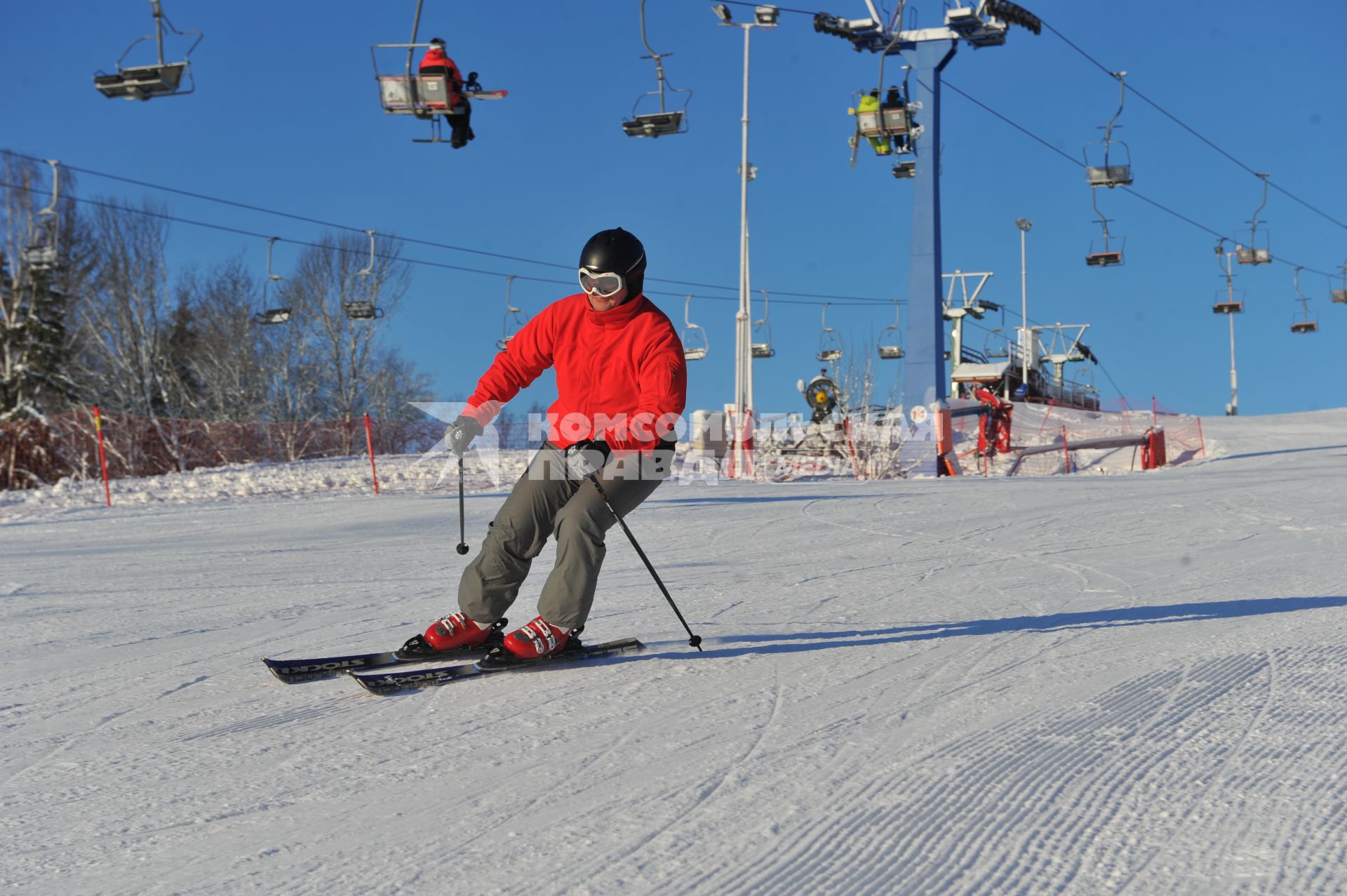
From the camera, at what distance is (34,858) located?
2135 millimetres

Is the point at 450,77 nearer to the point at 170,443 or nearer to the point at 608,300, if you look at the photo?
the point at 608,300

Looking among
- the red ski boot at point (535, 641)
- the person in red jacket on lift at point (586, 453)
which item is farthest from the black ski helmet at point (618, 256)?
the red ski boot at point (535, 641)

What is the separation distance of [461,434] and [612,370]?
21.9 inches

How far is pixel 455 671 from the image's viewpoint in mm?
3615

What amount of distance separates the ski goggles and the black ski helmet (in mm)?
12

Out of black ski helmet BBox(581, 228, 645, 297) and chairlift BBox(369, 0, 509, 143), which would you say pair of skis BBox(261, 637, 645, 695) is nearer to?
black ski helmet BBox(581, 228, 645, 297)

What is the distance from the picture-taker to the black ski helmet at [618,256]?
372cm

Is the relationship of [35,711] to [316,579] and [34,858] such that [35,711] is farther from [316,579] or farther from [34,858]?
[316,579]

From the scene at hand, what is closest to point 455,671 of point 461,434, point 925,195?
point 461,434

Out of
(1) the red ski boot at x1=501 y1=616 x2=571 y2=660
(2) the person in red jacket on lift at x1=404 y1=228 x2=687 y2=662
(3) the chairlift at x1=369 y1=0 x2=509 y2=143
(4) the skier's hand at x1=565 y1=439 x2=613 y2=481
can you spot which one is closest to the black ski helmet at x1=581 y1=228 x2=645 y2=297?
(2) the person in red jacket on lift at x1=404 y1=228 x2=687 y2=662

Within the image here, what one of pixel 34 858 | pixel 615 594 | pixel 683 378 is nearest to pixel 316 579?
pixel 615 594

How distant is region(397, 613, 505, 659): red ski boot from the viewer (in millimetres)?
3787

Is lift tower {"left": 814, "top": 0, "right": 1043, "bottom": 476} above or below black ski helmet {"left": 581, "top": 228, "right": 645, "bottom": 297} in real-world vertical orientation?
above

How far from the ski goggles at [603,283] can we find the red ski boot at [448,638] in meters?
1.15
